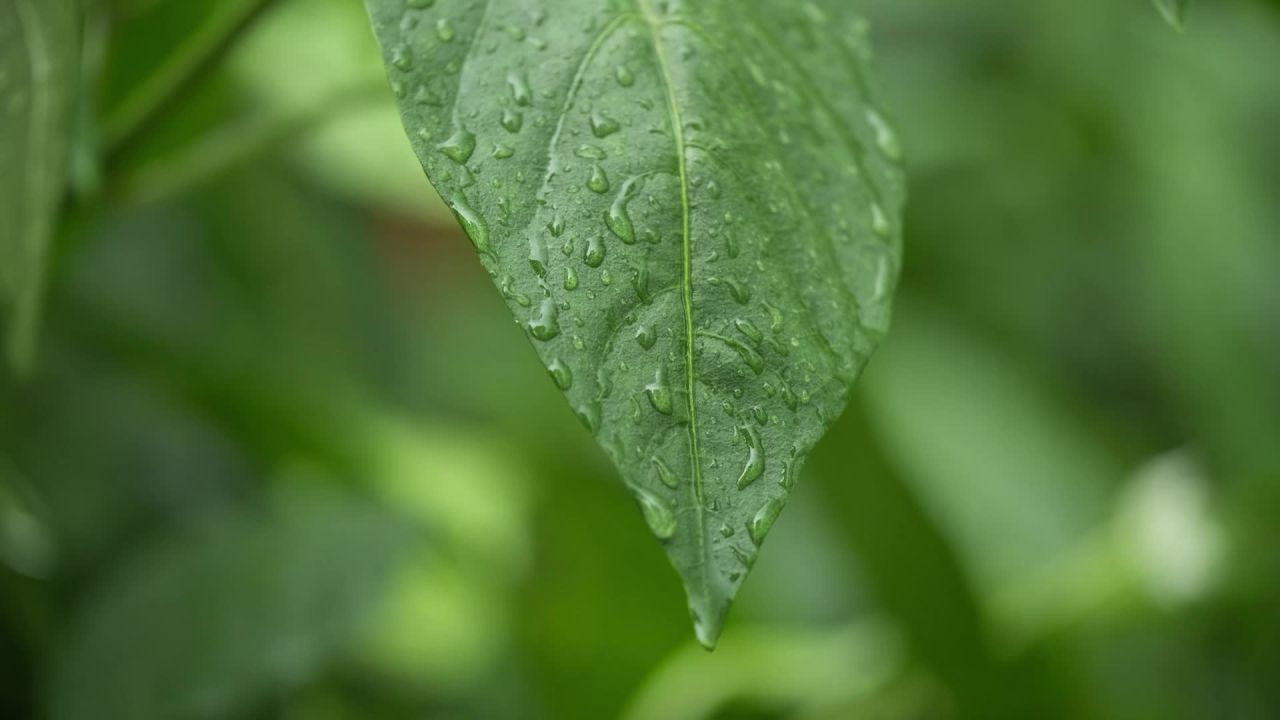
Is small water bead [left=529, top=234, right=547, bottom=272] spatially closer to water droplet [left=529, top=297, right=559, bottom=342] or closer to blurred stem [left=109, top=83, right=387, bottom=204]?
water droplet [left=529, top=297, right=559, bottom=342]

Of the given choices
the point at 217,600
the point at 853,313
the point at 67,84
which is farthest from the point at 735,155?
the point at 217,600

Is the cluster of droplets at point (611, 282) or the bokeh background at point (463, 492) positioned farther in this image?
the bokeh background at point (463, 492)

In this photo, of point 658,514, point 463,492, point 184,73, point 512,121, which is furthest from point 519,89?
point 463,492

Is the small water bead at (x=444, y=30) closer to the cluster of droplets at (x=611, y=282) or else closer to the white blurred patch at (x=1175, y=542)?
the cluster of droplets at (x=611, y=282)

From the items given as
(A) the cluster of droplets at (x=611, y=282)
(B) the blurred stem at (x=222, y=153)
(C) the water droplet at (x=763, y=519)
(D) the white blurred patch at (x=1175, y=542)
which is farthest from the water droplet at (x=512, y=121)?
(D) the white blurred patch at (x=1175, y=542)

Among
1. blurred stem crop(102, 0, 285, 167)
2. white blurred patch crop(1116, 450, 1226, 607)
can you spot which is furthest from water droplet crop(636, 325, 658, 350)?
white blurred patch crop(1116, 450, 1226, 607)

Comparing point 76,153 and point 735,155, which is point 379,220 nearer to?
point 76,153

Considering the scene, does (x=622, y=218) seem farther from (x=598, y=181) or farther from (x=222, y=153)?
(x=222, y=153)
